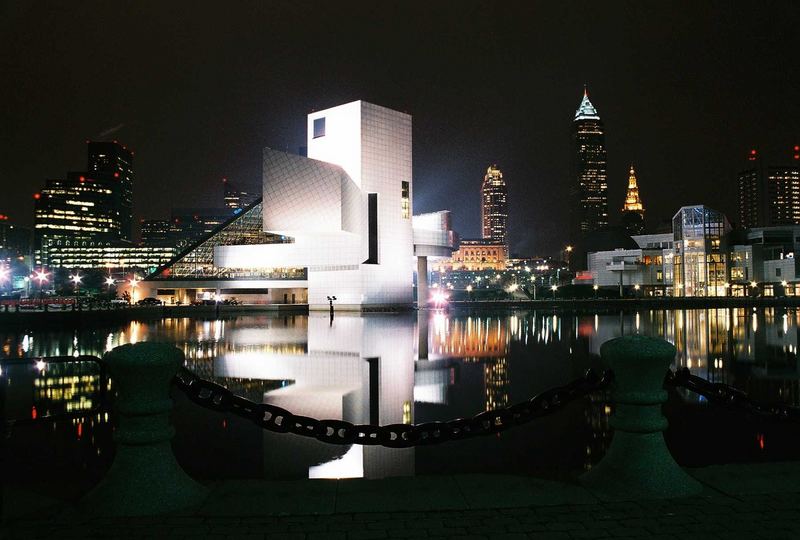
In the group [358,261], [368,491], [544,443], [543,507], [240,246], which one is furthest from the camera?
[240,246]

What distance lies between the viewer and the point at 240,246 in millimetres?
85812

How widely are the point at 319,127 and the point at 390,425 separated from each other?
2748 inches

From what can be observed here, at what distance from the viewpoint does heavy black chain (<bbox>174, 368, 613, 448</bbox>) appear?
210 inches

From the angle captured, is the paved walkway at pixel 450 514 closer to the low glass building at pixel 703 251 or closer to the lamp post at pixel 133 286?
the lamp post at pixel 133 286

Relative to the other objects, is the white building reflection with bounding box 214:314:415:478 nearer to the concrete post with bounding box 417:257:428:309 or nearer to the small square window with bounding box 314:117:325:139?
the small square window with bounding box 314:117:325:139

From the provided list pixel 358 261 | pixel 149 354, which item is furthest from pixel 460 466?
pixel 358 261

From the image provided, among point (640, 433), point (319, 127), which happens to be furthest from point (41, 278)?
point (640, 433)

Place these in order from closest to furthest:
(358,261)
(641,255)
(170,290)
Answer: (358,261) < (170,290) < (641,255)

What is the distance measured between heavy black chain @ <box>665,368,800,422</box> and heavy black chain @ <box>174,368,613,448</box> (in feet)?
2.16

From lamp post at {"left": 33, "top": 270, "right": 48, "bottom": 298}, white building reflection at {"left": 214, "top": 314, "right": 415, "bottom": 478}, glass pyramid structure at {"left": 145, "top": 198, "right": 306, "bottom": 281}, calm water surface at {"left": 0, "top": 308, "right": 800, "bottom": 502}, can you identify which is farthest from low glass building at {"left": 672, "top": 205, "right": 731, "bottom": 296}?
lamp post at {"left": 33, "top": 270, "right": 48, "bottom": 298}

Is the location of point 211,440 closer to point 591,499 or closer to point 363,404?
point 363,404

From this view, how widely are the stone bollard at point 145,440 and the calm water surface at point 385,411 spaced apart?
3.04ft

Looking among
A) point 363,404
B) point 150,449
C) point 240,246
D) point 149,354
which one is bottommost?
point 363,404

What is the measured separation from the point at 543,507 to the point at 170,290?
311 ft
